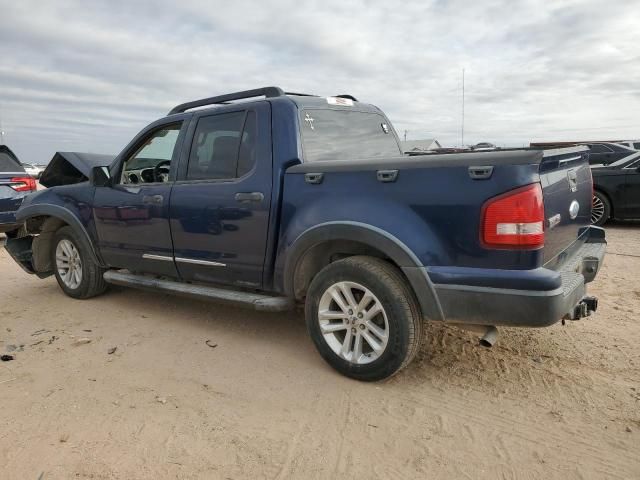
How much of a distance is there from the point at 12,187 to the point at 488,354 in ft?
28.6

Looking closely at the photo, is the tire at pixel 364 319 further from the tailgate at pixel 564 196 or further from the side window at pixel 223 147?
the side window at pixel 223 147

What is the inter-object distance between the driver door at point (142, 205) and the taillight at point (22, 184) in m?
5.20

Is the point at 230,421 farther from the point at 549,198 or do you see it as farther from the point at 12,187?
the point at 12,187

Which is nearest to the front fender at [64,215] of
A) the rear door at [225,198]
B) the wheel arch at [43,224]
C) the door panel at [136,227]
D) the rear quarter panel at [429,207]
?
the wheel arch at [43,224]

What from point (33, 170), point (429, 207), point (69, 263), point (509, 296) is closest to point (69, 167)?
point (69, 263)

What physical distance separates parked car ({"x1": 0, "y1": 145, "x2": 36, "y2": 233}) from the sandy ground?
5.08 meters

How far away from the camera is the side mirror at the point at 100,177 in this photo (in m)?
4.80

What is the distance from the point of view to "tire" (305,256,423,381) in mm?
3049

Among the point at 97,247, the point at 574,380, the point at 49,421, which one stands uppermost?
the point at 97,247

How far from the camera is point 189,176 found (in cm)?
421

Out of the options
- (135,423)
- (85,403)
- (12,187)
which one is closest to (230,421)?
(135,423)

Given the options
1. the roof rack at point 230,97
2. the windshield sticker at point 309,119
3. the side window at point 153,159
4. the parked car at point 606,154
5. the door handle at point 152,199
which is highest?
the parked car at point 606,154

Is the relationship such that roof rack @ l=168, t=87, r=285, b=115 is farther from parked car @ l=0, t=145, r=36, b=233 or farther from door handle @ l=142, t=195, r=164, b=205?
parked car @ l=0, t=145, r=36, b=233

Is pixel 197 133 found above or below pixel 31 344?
above
